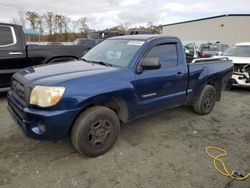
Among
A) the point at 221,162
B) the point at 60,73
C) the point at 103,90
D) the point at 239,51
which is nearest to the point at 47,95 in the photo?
the point at 60,73

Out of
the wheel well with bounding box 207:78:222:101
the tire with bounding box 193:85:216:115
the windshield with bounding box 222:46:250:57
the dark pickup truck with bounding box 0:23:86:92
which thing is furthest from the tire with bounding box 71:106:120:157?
the windshield with bounding box 222:46:250:57

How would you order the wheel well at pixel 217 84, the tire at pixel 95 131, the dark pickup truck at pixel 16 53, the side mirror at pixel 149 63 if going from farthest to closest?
the dark pickup truck at pixel 16 53 → the wheel well at pixel 217 84 → the side mirror at pixel 149 63 → the tire at pixel 95 131

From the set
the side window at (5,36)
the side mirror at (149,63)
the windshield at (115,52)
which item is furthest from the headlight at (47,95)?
the side window at (5,36)

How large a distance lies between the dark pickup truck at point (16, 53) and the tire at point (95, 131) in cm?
360

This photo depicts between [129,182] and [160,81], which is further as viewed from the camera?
[160,81]

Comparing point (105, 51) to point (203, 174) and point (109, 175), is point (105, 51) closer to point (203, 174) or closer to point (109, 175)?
point (109, 175)

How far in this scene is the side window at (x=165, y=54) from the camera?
12.6 feet

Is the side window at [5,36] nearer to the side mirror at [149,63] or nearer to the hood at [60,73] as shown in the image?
the hood at [60,73]

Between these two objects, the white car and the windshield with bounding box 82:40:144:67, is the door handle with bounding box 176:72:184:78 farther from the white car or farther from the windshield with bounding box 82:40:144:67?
the white car

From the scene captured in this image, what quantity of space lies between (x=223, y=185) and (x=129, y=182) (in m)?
1.14

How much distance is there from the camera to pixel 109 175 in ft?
9.36

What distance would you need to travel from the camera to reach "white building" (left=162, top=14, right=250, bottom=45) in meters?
29.7

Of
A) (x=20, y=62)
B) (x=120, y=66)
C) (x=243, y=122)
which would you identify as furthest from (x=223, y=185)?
(x=20, y=62)

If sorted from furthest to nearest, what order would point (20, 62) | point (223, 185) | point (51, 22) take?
point (51, 22) < point (20, 62) < point (223, 185)
